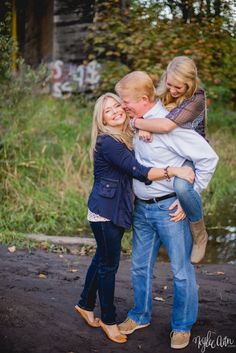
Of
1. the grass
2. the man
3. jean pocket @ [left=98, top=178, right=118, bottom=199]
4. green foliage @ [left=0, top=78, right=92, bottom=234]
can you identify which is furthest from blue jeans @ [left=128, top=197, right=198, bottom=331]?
green foliage @ [left=0, top=78, right=92, bottom=234]

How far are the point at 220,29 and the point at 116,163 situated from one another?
26.3 feet

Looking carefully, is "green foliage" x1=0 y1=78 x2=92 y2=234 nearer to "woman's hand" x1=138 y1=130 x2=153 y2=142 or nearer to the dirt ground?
the dirt ground

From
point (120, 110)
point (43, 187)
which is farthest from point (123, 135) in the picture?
point (43, 187)

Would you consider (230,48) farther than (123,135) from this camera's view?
Yes

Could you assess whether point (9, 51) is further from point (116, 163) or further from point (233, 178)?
point (116, 163)

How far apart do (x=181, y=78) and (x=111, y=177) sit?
76 cm

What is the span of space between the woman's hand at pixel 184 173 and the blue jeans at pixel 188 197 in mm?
22

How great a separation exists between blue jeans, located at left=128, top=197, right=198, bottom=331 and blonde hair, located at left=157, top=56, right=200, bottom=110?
638 mm

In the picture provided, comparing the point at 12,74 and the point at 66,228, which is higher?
the point at 12,74

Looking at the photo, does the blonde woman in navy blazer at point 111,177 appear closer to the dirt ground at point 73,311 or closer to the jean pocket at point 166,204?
the jean pocket at point 166,204

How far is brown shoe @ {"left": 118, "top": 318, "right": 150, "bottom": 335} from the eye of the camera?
3.96m

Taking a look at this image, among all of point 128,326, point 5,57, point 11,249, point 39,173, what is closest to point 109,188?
point 128,326

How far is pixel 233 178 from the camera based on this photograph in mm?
10195

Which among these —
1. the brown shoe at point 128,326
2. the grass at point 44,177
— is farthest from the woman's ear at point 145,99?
the grass at point 44,177
